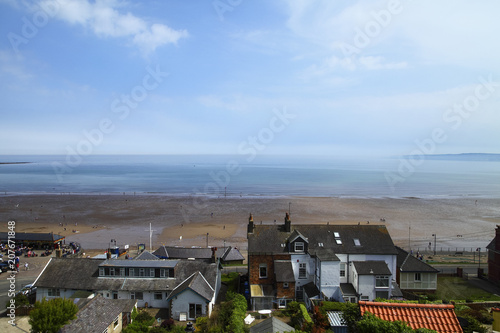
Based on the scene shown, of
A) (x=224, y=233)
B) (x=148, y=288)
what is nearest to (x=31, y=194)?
(x=224, y=233)

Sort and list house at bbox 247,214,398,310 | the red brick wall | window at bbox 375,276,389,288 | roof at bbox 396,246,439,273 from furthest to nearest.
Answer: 1. roof at bbox 396,246,439,273
2. the red brick wall
3. window at bbox 375,276,389,288
4. house at bbox 247,214,398,310

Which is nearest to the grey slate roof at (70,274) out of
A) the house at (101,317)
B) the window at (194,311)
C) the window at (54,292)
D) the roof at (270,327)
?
the window at (54,292)

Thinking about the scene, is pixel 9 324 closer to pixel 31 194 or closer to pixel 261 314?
pixel 261 314

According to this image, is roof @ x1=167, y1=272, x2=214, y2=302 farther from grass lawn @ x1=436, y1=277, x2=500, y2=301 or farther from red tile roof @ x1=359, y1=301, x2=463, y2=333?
grass lawn @ x1=436, y1=277, x2=500, y2=301

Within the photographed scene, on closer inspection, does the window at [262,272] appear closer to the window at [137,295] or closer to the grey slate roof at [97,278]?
the grey slate roof at [97,278]

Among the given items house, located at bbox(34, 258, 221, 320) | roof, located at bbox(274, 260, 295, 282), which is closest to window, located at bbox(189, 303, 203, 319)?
house, located at bbox(34, 258, 221, 320)
